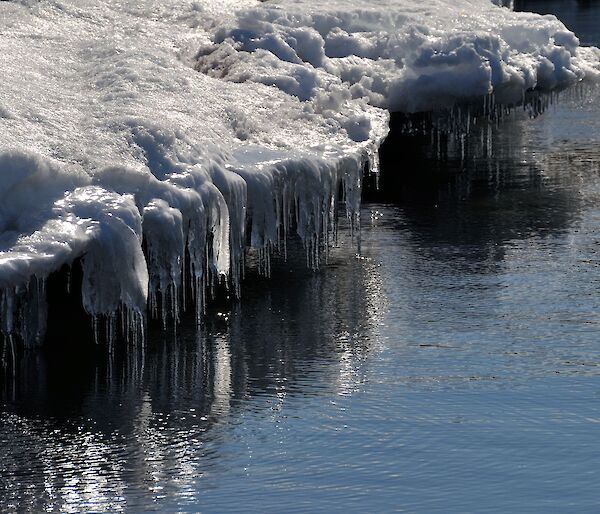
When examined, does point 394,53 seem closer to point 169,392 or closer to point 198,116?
point 198,116

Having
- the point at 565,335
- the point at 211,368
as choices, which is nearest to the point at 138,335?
the point at 211,368

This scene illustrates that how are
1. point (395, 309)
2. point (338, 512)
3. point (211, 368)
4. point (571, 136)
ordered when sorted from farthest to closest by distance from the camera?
point (571, 136) → point (395, 309) → point (211, 368) → point (338, 512)

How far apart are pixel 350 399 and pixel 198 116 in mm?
4857

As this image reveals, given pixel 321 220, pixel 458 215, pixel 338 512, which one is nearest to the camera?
pixel 338 512

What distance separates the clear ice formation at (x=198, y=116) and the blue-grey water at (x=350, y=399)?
1.97 feet

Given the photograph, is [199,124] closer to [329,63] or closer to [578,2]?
[329,63]

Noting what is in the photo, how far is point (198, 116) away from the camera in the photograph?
1348cm

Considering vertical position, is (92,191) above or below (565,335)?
above

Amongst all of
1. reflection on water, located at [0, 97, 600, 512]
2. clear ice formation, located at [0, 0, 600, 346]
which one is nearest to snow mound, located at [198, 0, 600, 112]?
clear ice formation, located at [0, 0, 600, 346]

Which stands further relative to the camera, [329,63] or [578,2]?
[578,2]

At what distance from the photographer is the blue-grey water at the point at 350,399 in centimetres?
789

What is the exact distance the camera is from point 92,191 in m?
10.7

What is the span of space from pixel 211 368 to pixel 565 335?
284 cm

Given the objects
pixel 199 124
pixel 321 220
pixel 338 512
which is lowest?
pixel 338 512
